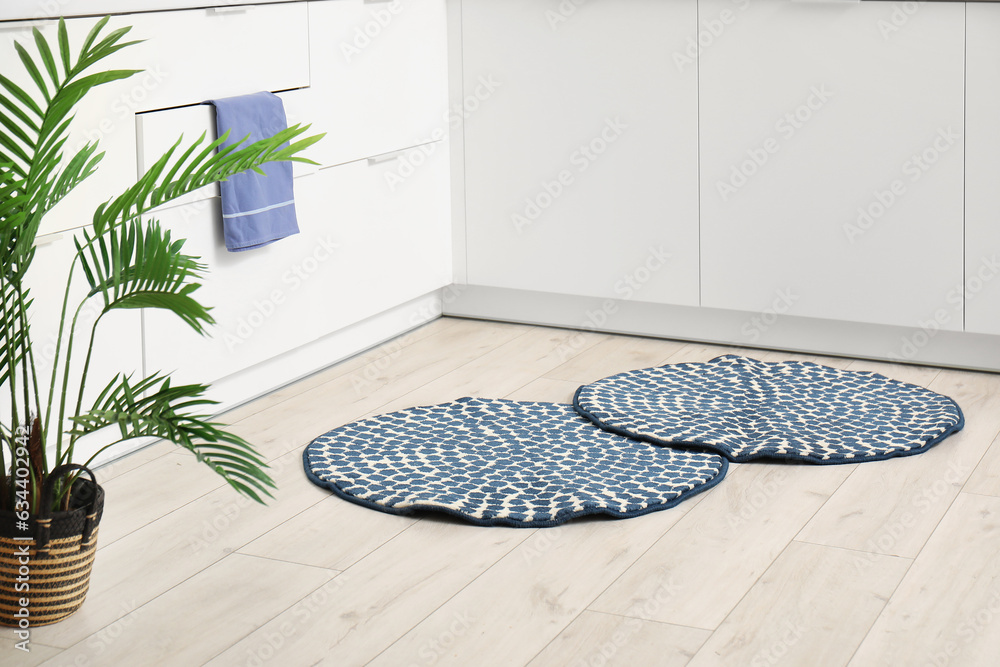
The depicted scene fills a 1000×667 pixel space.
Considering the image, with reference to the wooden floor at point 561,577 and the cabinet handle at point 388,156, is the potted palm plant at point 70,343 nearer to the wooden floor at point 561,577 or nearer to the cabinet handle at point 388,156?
the wooden floor at point 561,577

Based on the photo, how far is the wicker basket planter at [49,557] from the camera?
190 cm

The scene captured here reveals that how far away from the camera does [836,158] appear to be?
10.6 feet

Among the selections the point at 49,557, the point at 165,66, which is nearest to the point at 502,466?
the point at 49,557

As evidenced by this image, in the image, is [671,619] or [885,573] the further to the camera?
[885,573]

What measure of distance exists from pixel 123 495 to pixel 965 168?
7.26 feet

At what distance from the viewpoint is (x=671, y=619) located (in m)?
1.96

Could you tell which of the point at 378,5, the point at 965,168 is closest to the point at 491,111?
the point at 378,5

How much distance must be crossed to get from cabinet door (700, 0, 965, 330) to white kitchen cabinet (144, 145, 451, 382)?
86 cm

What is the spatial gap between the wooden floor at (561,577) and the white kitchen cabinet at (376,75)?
925 mm

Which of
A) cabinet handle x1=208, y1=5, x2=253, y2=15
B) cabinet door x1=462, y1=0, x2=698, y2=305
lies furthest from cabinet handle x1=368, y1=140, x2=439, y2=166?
cabinet handle x1=208, y1=5, x2=253, y2=15

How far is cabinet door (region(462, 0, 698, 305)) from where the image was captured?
3422 millimetres

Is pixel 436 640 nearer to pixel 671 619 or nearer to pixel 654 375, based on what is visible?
pixel 671 619

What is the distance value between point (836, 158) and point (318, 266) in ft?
4.69

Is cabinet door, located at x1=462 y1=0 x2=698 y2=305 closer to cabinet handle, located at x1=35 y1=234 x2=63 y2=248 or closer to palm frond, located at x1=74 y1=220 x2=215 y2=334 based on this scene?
cabinet handle, located at x1=35 y1=234 x2=63 y2=248
